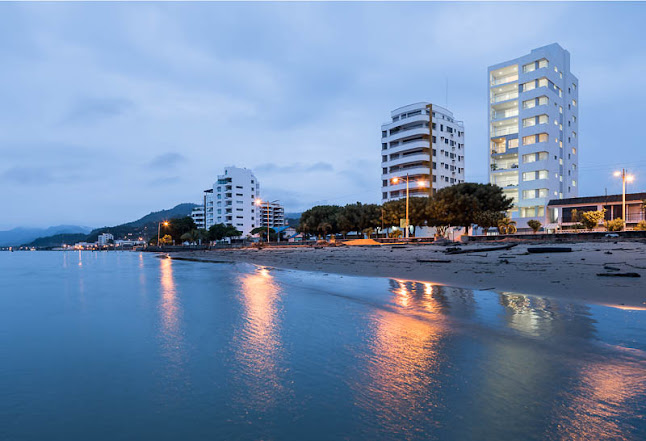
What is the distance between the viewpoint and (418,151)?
87875mm

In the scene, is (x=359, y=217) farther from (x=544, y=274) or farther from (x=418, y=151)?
(x=544, y=274)

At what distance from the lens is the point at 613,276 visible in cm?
1152

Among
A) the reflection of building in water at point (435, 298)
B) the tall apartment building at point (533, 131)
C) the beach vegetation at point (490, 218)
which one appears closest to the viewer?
the reflection of building in water at point (435, 298)

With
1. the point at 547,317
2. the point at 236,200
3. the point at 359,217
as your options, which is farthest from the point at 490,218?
the point at 236,200

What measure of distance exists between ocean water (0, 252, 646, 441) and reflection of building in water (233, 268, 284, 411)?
0.10ft

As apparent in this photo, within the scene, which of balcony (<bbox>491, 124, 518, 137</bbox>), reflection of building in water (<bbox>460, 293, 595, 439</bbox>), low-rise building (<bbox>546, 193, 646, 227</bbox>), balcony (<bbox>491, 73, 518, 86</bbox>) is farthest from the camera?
balcony (<bbox>491, 73, 518, 86</bbox>)

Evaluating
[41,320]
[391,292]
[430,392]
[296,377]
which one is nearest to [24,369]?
[296,377]

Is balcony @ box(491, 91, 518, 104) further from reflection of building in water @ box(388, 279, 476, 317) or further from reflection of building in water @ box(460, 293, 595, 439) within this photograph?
reflection of building in water @ box(460, 293, 595, 439)

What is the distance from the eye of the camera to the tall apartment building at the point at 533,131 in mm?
69125

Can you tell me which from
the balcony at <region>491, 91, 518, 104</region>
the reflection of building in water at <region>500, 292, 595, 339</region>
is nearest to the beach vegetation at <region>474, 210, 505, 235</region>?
the reflection of building in water at <region>500, 292, 595, 339</region>

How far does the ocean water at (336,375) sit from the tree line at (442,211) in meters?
41.2

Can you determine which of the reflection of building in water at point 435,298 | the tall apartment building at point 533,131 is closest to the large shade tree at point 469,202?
the tall apartment building at point 533,131

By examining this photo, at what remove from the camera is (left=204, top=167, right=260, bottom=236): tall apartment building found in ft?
538

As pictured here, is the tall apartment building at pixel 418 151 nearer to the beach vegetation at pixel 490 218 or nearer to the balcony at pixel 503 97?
the balcony at pixel 503 97
